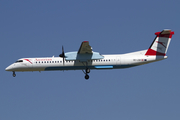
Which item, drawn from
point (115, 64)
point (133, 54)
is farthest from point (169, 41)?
point (115, 64)

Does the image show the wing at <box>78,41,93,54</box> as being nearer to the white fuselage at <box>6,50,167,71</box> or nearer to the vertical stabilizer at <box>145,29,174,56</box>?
the white fuselage at <box>6,50,167,71</box>

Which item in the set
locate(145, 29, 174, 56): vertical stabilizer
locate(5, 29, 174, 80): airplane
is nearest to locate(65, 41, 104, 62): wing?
locate(5, 29, 174, 80): airplane

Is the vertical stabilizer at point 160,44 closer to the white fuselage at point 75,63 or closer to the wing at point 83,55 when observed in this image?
the white fuselage at point 75,63

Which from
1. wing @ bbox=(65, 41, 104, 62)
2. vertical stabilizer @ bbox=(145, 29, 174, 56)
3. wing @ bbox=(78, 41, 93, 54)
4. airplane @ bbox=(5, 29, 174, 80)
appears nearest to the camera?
wing @ bbox=(78, 41, 93, 54)

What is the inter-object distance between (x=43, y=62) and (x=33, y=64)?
1.09 metres

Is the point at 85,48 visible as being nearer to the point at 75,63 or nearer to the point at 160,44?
the point at 75,63

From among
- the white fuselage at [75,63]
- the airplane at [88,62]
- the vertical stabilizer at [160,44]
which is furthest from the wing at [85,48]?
the vertical stabilizer at [160,44]

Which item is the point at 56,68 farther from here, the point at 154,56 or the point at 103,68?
the point at 154,56

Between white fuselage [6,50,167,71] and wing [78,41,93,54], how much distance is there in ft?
4.37

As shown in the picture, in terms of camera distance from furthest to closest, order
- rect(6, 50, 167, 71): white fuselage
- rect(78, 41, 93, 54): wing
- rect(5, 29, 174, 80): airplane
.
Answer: rect(6, 50, 167, 71): white fuselage, rect(5, 29, 174, 80): airplane, rect(78, 41, 93, 54): wing

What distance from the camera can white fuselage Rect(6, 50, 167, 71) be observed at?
29.5m

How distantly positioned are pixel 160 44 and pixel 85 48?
8.97 metres

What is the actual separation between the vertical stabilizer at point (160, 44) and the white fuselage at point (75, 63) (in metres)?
1.31

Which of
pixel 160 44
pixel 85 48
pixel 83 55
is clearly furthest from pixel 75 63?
pixel 160 44
